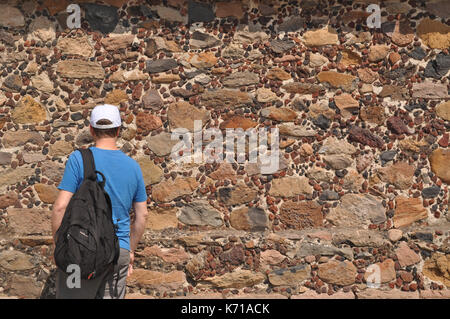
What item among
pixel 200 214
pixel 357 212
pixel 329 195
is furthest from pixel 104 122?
pixel 357 212

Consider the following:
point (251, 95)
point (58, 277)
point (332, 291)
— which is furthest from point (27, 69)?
point (332, 291)

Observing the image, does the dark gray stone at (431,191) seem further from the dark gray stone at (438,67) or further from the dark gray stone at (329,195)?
the dark gray stone at (438,67)

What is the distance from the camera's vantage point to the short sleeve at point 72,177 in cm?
244

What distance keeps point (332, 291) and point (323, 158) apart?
1.07 m

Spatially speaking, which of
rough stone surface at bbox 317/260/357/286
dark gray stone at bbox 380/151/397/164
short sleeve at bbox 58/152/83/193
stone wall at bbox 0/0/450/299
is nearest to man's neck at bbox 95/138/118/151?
short sleeve at bbox 58/152/83/193

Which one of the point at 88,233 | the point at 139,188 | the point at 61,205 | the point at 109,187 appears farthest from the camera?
the point at 139,188

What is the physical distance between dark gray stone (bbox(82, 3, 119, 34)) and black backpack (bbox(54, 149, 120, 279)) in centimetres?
181

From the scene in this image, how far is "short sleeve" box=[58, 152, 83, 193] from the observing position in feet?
8.01

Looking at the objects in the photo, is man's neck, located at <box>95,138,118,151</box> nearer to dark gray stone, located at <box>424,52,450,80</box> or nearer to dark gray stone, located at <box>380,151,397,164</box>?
dark gray stone, located at <box>380,151,397,164</box>

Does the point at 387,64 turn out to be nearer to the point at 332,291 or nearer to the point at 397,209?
the point at 397,209

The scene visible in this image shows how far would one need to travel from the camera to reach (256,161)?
12.9 ft

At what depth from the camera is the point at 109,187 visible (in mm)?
2527

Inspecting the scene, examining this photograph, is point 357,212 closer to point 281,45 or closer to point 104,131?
point 281,45

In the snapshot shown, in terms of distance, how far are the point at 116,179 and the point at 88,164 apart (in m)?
0.17
